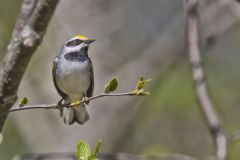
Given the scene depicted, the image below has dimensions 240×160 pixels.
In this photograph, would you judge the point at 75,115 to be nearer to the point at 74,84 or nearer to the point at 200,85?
the point at 74,84

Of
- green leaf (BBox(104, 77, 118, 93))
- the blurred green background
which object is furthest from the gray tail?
the blurred green background

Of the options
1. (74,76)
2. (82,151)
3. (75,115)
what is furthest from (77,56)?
(82,151)

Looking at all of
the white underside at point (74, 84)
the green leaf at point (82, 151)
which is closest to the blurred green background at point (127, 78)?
the white underside at point (74, 84)

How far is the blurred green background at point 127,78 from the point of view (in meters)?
5.26

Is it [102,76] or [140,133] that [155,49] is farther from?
[140,133]

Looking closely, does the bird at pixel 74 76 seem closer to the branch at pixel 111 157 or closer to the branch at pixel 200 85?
the branch at pixel 111 157

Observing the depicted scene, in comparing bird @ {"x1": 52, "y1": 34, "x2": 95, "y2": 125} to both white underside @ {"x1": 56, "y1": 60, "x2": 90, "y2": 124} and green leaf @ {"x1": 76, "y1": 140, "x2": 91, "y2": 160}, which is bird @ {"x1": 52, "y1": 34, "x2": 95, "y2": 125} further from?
green leaf @ {"x1": 76, "y1": 140, "x2": 91, "y2": 160}

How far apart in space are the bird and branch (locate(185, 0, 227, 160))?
19.7 inches

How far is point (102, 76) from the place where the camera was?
537 cm

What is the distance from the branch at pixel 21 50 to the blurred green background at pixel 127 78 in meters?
2.38

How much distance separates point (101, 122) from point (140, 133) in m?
1.60

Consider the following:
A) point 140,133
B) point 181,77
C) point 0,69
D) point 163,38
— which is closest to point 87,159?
point 0,69

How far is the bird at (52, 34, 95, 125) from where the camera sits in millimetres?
3168

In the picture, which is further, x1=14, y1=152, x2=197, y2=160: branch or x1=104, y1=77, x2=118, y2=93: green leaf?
x1=14, y1=152, x2=197, y2=160: branch
